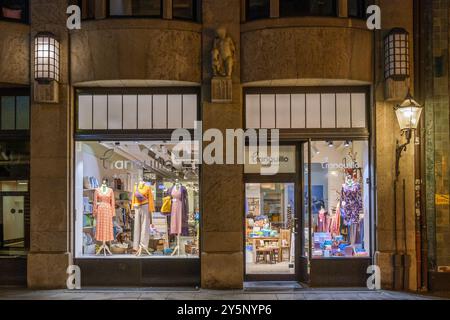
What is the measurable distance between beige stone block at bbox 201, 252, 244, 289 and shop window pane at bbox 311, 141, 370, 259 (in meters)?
1.75

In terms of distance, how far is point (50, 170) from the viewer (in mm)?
12922

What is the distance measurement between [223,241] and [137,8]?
5341mm

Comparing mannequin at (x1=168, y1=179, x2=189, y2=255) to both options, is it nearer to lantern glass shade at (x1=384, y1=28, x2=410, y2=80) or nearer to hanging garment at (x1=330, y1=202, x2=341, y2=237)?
hanging garment at (x1=330, y1=202, x2=341, y2=237)

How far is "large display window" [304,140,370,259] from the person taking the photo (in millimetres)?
13227

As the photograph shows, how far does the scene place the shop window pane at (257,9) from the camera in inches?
516

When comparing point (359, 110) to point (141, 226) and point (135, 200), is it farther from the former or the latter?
point (141, 226)

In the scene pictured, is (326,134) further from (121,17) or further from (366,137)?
(121,17)

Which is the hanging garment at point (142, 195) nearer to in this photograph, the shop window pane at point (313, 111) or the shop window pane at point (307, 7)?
the shop window pane at point (313, 111)

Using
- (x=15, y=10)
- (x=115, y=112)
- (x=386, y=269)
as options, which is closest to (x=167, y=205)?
(x=115, y=112)

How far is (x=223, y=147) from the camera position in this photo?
42.4 feet

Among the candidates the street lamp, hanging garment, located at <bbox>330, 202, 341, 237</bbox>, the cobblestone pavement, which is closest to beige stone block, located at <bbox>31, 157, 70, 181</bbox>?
the cobblestone pavement

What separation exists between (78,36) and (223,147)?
3.92 meters

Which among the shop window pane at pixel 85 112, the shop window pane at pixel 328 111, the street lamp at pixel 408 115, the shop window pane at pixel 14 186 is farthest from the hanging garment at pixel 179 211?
the street lamp at pixel 408 115

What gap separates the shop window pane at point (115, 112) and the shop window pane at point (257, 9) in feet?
11.1
